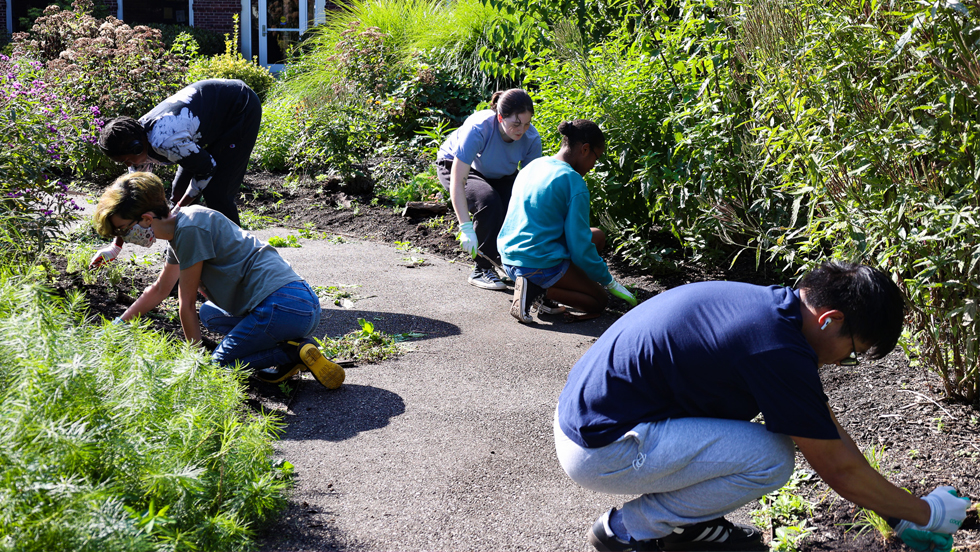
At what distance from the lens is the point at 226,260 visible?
3.96 metres

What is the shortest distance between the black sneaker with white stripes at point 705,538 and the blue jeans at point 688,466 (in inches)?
2.2

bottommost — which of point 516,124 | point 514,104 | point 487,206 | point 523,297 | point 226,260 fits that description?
point 523,297

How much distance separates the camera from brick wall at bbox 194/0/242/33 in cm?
1939

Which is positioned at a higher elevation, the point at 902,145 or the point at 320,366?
the point at 902,145

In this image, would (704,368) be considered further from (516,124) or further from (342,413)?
(516,124)

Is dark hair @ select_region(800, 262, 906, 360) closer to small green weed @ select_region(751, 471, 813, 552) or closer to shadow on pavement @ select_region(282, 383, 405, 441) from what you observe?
small green weed @ select_region(751, 471, 813, 552)

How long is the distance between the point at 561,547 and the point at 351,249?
15.7ft

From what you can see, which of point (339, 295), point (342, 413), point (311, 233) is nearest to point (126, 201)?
point (342, 413)

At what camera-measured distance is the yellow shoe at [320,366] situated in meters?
3.87

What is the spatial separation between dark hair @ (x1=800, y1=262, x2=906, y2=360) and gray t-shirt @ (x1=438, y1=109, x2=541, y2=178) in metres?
4.00

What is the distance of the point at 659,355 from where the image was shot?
2.29 m

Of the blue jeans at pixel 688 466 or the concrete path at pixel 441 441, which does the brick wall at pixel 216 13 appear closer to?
the concrete path at pixel 441 441

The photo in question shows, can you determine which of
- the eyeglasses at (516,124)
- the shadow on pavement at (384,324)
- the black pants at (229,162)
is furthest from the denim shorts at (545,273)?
the black pants at (229,162)

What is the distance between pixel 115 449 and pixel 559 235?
3.43m
